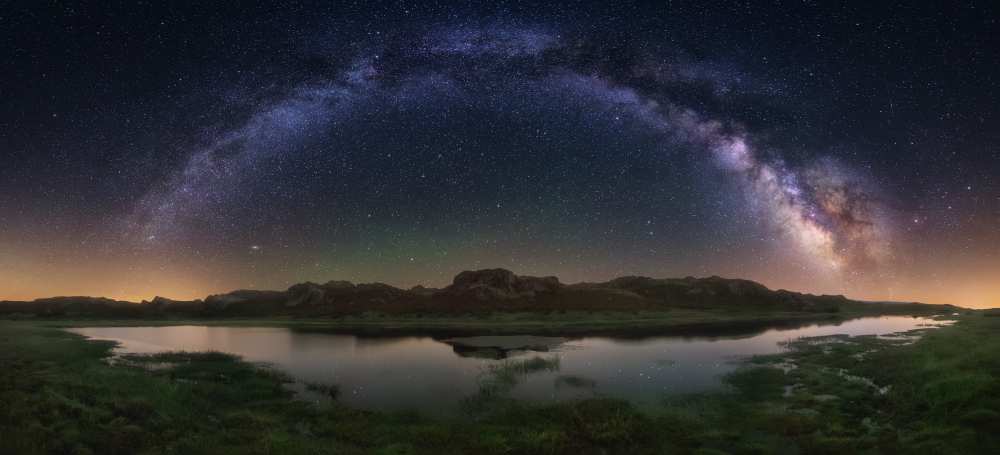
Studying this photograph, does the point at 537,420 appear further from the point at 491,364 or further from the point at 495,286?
the point at 495,286

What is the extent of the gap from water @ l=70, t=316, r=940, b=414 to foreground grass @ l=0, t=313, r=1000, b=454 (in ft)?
8.72

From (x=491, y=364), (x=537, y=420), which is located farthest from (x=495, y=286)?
(x=537, y=420)

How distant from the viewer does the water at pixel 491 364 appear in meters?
28.9

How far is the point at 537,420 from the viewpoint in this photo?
21.5 metres

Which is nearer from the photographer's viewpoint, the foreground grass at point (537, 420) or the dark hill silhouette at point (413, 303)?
the foreground grass at point (537, 420)

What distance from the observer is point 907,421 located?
19.4m

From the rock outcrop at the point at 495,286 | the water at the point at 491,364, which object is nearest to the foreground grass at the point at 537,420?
the water at the point at 491,364

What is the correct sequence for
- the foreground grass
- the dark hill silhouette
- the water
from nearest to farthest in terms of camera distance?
1. the foreground grass
2. the water
3. the dark hill silhouette

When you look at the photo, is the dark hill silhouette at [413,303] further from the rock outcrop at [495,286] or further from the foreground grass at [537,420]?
the foreground grass at [537,420]

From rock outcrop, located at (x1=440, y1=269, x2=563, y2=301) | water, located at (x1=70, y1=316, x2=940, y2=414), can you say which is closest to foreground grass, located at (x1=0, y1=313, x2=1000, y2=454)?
water, located at (x1=70, y1=316, x2=940, y2=414)

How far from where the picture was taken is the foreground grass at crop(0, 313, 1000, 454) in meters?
16.7

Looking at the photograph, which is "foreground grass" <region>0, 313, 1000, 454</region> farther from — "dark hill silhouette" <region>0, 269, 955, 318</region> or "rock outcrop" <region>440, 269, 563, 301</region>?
"rock outcrop" <region>440, 269, 563, 301</region>

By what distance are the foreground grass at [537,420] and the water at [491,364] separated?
8.72 feet

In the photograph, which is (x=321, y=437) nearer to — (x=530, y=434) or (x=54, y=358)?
(x=530, y=434)
